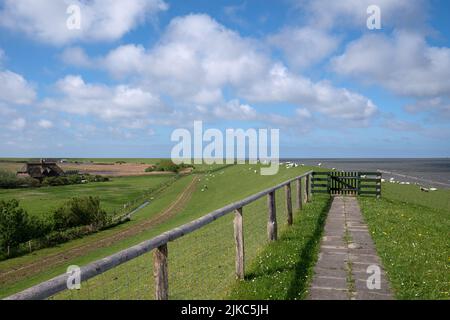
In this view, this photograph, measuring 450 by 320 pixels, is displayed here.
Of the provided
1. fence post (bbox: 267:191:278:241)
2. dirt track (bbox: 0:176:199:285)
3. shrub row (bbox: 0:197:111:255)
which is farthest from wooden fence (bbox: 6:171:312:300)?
shrub row (bbox: 0:197:111:255)

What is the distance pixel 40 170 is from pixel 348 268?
425 ft

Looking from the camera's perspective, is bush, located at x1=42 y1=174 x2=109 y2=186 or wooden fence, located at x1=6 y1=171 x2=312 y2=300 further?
bush, located at x1=42 y1=174 x2=109 y2=186

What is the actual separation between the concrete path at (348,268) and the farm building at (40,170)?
402 ft

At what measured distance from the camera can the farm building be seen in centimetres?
11812

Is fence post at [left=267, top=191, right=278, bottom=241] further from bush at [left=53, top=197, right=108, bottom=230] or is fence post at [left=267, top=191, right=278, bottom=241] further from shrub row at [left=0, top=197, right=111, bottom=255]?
bush at [left=53, top=197, right=108, bottom=230]

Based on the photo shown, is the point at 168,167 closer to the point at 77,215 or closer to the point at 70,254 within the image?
the point at 77,215

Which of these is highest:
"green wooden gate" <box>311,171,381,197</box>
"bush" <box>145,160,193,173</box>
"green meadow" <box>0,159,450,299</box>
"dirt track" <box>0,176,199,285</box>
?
"green wooden gate" <box>311,171,381,197</box>

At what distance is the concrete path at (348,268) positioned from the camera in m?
6.91

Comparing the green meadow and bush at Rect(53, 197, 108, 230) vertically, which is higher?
the green meadow

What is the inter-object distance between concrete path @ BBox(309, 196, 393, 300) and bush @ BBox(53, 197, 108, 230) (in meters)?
41.3

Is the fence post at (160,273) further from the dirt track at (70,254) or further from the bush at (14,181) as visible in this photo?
the bush at (14,181)

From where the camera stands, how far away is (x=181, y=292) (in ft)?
32.3

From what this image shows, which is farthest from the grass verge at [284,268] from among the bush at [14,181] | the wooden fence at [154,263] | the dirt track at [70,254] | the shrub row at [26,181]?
the shrub row at [26,181]
